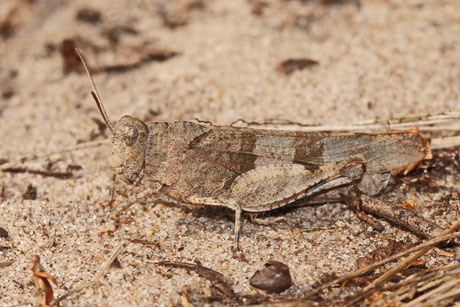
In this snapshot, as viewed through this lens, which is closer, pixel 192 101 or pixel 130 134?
pixel 130 134

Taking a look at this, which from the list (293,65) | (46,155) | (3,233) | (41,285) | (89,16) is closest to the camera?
(41,285)

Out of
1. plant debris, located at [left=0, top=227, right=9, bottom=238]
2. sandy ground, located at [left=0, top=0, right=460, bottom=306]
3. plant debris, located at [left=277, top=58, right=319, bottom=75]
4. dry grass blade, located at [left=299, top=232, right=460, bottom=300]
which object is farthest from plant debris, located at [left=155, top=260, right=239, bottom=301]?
plant debris, located at [left=277, top=58, right=319, bottom=75]

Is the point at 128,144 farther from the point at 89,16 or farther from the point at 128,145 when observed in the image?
the point at 89,16

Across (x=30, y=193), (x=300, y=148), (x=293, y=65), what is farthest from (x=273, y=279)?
(x=293, y=65)

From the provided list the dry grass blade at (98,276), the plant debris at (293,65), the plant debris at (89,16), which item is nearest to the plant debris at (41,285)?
the dry grass blade at (98,276)

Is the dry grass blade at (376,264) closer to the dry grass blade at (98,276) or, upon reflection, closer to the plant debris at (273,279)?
the plant debris at (273,279)

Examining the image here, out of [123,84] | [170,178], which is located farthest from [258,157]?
[123,84]
